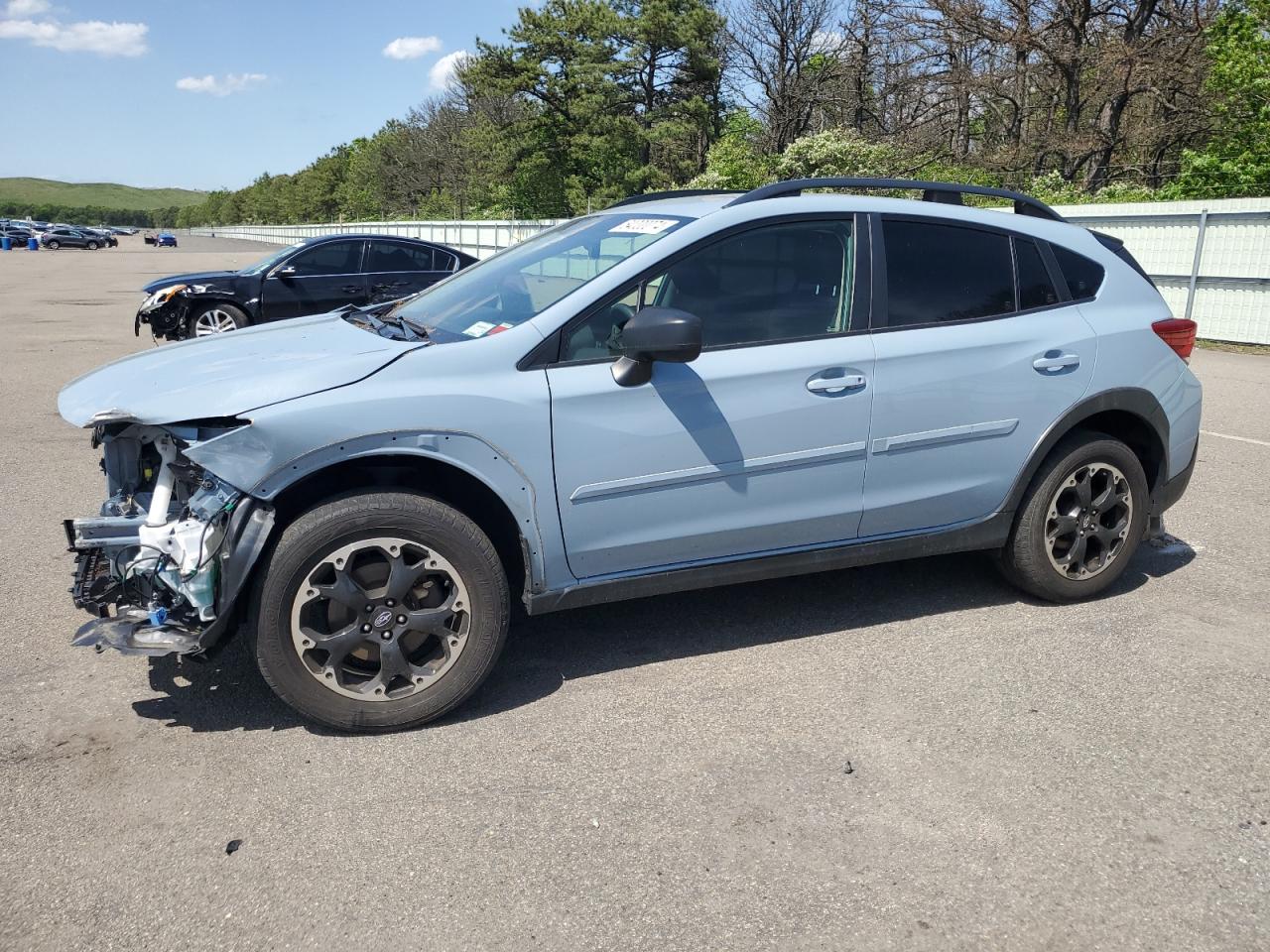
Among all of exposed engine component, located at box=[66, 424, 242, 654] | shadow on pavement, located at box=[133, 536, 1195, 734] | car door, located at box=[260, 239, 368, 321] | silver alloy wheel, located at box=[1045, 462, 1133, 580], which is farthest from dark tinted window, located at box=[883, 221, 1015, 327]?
car door, located at box=[260, 239, 368, 321]

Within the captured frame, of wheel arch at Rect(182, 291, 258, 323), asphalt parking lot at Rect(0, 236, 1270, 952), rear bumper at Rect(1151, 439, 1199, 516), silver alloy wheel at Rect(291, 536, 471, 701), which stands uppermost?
wheel arch at Rect(182, 291, 258, 323)

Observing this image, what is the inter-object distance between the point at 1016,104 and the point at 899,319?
94.1ft

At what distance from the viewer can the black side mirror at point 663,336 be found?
3324 mm

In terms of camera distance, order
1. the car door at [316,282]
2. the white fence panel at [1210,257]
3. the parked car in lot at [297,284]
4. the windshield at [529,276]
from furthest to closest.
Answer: the white fence panel at [1210,257] → the car door at [316,282] → the parked car in lot at [297,284] → the windshield at [529,276]

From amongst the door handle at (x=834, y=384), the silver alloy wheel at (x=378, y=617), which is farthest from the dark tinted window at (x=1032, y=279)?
the silver alloy wheel at (x=378, y=617)

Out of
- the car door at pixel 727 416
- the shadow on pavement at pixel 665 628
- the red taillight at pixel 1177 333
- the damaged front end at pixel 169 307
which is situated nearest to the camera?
the car door at pixel 727 416

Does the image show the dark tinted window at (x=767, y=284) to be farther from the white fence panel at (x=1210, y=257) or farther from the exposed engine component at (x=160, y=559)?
the white fence panel at (x=1210, y=257)

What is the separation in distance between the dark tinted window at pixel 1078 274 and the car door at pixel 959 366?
0.08 meters

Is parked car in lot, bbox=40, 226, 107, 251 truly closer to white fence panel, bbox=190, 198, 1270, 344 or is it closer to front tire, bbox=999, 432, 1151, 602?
white fence panel, bbox=190, 198, 1270, 344

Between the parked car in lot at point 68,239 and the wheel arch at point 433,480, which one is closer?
the wheel arch at point 433,480

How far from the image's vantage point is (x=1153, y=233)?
15.6 m

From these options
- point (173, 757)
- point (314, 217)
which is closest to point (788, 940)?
point (173, 757)

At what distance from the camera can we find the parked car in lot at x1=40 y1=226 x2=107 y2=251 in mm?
68562

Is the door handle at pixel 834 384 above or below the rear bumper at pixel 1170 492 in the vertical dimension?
above
